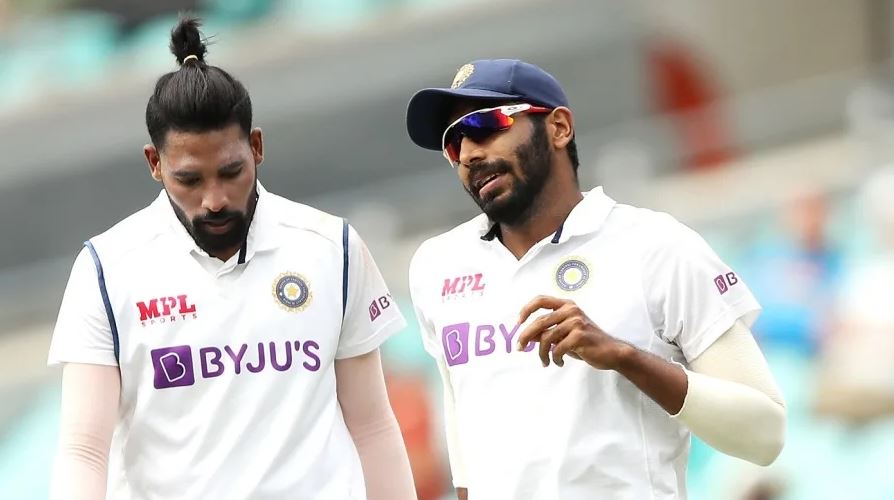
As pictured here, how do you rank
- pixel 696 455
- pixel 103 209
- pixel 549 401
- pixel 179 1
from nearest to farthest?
1. pixel 549 401
2. pixel 696 455
3. pixel 103 209
4. pixel 179 1

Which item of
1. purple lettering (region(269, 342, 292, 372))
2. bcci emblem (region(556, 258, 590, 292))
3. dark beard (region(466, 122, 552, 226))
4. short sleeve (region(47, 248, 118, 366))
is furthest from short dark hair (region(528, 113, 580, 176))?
short sleeve (region(47, 248, 118, 366))

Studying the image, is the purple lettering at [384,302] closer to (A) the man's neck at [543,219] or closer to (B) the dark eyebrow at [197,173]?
(A) the man's neck at [543,219]

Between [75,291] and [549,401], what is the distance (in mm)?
1063

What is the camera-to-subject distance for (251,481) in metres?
4.06

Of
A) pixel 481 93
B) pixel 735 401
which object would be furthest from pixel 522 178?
pixel 735 401

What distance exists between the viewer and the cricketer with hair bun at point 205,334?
4012 millimetres

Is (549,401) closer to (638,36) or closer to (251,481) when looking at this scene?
(251,481)

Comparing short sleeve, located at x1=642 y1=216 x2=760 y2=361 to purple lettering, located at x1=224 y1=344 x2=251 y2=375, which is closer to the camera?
short sleeve, located at x1=642 y1=216 x2=760 y2=361

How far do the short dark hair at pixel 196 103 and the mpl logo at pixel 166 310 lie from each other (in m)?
0.35

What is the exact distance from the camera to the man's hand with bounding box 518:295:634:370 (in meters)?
3.69

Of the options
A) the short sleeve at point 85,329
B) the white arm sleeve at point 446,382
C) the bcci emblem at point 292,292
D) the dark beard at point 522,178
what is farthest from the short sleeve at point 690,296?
the short sleeve at point 85,329

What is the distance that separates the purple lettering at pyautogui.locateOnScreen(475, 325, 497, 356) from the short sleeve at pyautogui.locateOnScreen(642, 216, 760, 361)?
34cm

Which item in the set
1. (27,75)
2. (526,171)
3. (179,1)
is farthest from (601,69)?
(526,171)

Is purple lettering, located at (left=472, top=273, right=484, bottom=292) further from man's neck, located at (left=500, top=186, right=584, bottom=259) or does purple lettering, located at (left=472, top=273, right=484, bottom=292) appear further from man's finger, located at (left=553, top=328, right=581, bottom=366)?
man's finger, located at (left=553, top=328, right=581, bottom=366)
